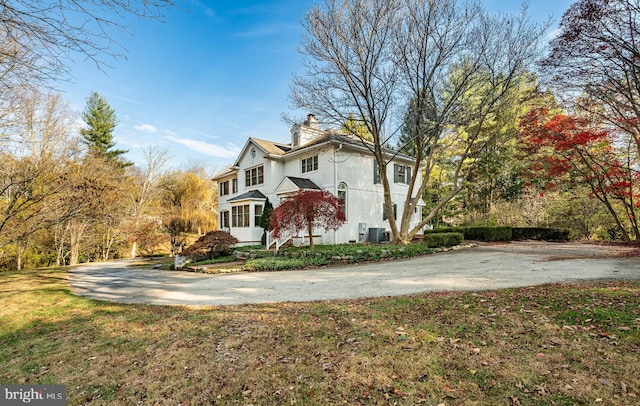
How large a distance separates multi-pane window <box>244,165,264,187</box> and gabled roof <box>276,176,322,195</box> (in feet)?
9.93

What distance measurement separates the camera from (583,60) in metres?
8.76

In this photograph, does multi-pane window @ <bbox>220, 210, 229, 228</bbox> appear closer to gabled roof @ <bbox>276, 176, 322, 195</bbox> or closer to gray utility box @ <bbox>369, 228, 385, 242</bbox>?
gabled roof @ <bbox>276, 176, 322, 195</bbox>

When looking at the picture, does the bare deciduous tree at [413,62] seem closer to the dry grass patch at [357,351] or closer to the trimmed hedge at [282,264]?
the trimmed hedge at [282,264]

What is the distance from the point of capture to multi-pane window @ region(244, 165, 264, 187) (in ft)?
68.1

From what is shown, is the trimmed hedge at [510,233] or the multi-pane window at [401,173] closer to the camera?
the trimmed hedge at [510,233]

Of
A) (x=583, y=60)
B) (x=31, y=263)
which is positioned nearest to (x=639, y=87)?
(x=583, y=60)

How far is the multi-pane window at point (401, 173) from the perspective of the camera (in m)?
20.0

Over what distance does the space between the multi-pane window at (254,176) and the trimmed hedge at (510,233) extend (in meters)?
11.6

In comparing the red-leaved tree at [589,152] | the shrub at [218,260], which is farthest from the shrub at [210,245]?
the red-leaved tree at [589,152]

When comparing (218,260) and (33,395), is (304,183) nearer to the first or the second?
(218,260)

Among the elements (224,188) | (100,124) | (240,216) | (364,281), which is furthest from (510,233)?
(100,124)

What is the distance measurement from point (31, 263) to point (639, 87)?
29.7m

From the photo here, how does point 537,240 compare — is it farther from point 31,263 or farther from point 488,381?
point 31,263

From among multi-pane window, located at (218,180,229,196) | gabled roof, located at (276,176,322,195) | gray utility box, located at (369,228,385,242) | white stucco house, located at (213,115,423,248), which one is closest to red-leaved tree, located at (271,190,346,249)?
white stucco house, located at (213,115,423,248)
